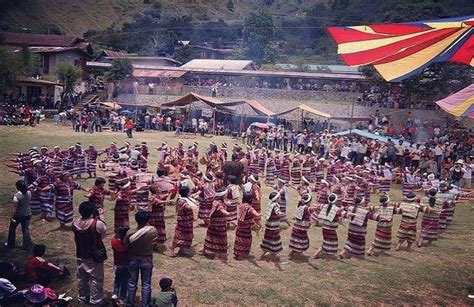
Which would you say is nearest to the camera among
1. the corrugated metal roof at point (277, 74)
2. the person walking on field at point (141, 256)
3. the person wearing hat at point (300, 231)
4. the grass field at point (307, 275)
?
the person walking on field at point (141, 256)

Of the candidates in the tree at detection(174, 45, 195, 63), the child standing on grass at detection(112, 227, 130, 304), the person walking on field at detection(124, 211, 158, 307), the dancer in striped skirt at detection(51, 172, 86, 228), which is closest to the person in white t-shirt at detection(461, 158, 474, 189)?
the dancer in striped skirt at detection(51, 172, 86, 228)

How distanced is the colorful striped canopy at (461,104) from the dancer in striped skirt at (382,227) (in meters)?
3.11

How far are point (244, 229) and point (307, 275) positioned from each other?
1.69 metres

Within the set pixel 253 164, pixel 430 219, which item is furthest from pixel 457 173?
pixel 253 164

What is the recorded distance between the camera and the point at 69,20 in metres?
69.4

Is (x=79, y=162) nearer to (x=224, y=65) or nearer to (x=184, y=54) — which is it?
(x=224, y=65)

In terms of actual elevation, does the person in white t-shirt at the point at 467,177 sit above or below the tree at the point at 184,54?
below

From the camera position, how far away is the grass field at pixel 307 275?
8.62m

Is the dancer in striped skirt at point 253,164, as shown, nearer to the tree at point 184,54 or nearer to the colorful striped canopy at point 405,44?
the colorful striped canopy at point 405,44

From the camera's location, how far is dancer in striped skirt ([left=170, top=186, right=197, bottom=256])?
393 inches

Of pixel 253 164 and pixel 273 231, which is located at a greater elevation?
pixel 253 164

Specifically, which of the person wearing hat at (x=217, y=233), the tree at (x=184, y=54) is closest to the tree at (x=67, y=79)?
the tree at (x=184, y=54)

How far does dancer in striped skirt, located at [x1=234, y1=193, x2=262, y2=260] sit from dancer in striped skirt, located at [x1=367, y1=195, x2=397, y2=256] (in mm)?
3148

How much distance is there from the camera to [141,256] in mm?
7523
